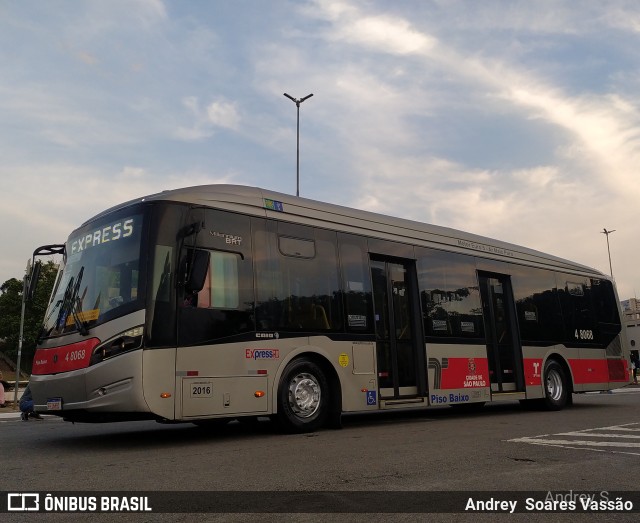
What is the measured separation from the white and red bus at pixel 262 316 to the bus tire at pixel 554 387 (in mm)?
1138

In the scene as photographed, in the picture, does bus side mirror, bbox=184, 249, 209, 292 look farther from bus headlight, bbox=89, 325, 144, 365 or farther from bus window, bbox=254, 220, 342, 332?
bus window, bbox=254, 220, 342, 332

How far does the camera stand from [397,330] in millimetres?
10820

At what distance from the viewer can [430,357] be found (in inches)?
439

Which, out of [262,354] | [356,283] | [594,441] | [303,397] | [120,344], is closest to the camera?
[120,344]

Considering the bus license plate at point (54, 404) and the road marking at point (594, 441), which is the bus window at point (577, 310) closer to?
the road marking at point (594, 441)

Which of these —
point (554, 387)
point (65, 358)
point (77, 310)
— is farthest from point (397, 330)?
point (554, 387)

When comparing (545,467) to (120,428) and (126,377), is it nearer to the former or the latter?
(126,377)

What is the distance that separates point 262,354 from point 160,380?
1.55 meters

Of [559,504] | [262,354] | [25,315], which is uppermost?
[25,315]

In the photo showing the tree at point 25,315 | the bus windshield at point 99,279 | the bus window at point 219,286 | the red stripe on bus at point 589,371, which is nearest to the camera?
the bus windshield at point 99,279

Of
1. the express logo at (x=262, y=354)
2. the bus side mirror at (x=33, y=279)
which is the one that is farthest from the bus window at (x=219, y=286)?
the bus side mirror at (x=33, y=279)

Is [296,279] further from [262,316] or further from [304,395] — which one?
[304,395]

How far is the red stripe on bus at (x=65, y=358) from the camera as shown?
7586 mm

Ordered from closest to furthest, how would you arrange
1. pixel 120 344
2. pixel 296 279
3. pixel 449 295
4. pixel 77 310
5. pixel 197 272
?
pixel 120 344
pixel 197 272
pixel 77 310
pixel 296 279
pixel 449 295
